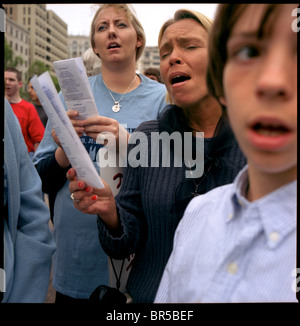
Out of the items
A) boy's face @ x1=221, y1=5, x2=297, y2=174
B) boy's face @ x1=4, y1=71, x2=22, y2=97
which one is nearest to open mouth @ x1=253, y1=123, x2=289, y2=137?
boy's face @ x1=221, y1=5, x2=297, y2=174

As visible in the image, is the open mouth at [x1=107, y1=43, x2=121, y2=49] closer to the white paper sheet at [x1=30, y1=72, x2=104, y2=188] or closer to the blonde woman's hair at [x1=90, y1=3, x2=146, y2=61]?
the blonde woman's hair at [x1=90, y1=3, x2=146, y2=61]

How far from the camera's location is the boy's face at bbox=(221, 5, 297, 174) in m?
0.58

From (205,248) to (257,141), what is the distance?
0.28m

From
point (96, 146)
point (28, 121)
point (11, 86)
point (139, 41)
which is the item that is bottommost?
point (96, 146)

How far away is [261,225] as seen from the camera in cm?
66

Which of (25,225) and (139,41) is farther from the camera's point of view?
(139,41)

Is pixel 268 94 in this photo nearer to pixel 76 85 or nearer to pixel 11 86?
pixel 76 85

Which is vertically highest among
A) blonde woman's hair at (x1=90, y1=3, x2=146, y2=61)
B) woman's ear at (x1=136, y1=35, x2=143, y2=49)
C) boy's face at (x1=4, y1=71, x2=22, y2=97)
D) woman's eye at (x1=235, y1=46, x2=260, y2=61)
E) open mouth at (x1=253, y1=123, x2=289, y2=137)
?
boy's face at (x1=4, y1=71, x2=22, y2=97)

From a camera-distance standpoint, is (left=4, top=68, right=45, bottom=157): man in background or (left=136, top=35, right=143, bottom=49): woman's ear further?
(left=4, top=68, right=45, bottom=157): man in background

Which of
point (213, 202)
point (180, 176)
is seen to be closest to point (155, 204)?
point (180, 176)

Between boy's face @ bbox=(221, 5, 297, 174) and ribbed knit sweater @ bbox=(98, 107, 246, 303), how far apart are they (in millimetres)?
478

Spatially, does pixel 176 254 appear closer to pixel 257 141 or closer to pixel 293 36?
pixel 257 141

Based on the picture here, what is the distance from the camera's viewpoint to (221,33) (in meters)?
0.72

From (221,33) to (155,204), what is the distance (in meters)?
0.62
